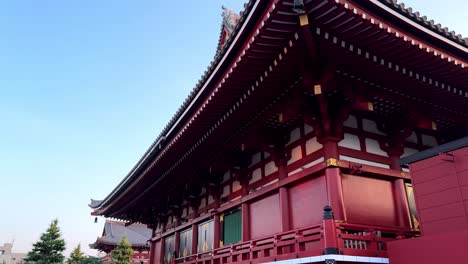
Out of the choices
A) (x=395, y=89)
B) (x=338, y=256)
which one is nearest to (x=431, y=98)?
(x=395, y=89)

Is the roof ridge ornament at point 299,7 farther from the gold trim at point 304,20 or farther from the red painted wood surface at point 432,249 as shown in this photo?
the red painted wood surface at point 432,249

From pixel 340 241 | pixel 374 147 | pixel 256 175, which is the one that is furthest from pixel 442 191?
pixel 256 175

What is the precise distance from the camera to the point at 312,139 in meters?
8.57

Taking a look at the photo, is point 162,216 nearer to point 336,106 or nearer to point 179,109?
point 179,109

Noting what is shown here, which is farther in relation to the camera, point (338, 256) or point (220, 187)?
point (220, 187)

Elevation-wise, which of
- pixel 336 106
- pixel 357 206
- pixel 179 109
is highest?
pixel 179 109

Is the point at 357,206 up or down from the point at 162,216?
down

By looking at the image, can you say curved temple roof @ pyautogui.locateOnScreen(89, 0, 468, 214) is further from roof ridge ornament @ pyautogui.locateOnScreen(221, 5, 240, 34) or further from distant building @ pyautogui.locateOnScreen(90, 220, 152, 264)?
distant building @ pyautogui.locateOnScreen(90, 220, 152, 264)

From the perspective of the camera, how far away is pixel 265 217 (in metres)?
9.61

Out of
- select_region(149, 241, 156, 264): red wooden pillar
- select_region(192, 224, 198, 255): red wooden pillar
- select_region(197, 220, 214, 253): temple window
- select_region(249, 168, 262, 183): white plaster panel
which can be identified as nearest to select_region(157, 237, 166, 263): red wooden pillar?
select_region(149, 241, 156, 264): red wooden pillar

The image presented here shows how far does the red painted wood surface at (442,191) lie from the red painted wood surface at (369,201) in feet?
4.65

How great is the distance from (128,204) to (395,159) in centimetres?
1250

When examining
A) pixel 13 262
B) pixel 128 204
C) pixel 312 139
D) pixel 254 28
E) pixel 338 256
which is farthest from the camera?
pixel 13 262

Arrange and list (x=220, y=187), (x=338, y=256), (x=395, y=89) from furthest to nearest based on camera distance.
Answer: (x=220, y=187) → (x=395, y=89) → (x=338, y=256)
